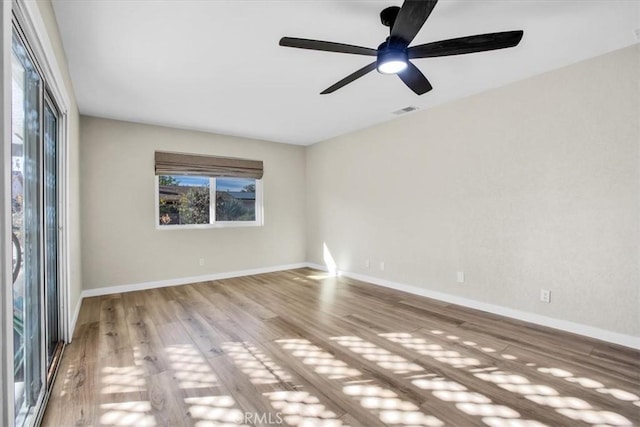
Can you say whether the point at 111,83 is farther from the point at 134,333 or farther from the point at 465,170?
the point at 465,170

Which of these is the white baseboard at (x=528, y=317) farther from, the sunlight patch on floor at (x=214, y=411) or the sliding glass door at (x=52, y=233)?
the sliding glass door at (x=52, y=233)

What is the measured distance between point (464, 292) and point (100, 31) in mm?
4257

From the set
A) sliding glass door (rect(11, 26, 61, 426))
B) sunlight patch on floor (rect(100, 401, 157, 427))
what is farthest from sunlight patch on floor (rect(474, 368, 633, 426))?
sliding glass door (rect(11, 26, 61, 426))

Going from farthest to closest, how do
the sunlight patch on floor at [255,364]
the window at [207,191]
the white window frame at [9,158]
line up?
the window at [207,191]
the sunlight patch on floor at [255,364]
the white window frame at [9,158]

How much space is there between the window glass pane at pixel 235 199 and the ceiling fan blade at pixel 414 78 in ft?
12.3

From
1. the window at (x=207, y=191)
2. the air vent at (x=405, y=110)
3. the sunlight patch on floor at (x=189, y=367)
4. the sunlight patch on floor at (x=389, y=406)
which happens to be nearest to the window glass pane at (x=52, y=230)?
the sunlight patch on floor at (x=189, y=367)

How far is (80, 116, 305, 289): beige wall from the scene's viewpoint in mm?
4137

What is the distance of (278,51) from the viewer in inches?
99.8

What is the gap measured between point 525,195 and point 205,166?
4.39 m

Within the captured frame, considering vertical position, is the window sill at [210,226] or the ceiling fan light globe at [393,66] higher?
the ceiling fan light globe at [393,66]

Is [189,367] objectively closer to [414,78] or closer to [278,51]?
[278,51]

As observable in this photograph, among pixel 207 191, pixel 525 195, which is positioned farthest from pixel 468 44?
pixel 207 191

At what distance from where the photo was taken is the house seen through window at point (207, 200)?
4.80 metres

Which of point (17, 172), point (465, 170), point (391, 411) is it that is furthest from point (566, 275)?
point (17, 172)
